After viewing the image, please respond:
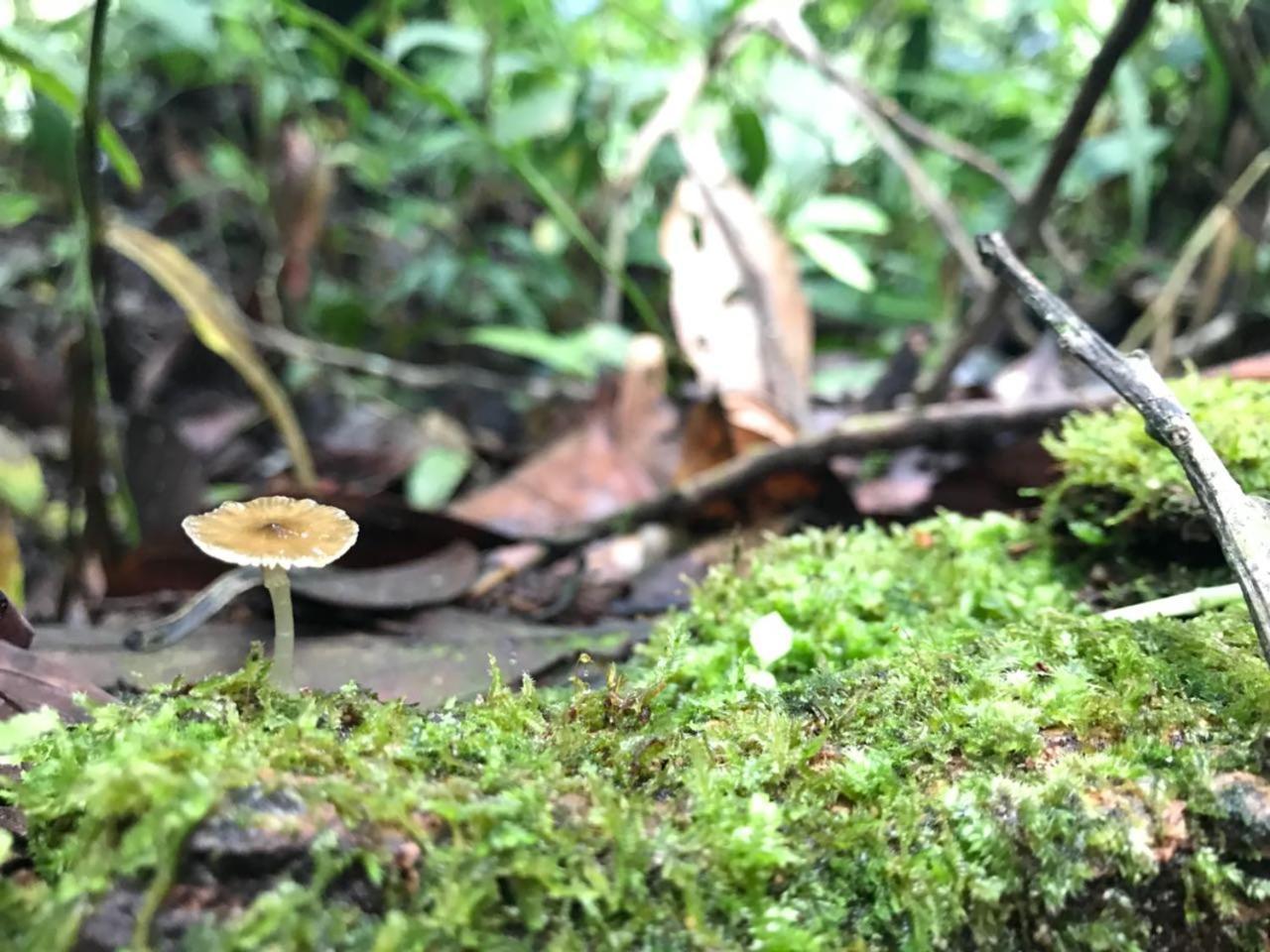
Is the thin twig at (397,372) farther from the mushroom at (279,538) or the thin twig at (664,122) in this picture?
the mushroom at (279,538)

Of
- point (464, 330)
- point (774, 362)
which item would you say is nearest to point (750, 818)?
point (774, 362)

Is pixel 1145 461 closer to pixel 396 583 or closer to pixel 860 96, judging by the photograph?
pixel 396 583

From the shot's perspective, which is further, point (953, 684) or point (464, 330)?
point (464, 330)

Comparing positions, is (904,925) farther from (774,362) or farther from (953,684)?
(774,362)

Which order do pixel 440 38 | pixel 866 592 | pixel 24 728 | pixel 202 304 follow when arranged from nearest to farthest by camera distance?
pixel 24 728 → pixel 866 592 → pixel 202 304 → pixel 440 38

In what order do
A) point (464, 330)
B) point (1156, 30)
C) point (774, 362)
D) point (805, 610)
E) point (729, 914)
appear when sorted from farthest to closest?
point (464, 330), point (1156, 30), point (774, 362), point (805, 610), point (729, 914)

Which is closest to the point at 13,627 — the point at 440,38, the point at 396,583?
the point at 396,583

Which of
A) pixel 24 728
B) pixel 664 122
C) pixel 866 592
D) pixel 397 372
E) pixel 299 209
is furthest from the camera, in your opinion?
pixel 299 209

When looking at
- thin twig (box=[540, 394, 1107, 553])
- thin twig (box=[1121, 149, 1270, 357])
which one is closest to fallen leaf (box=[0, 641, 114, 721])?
thin twig (box=[540, 394, 1107, 553])
